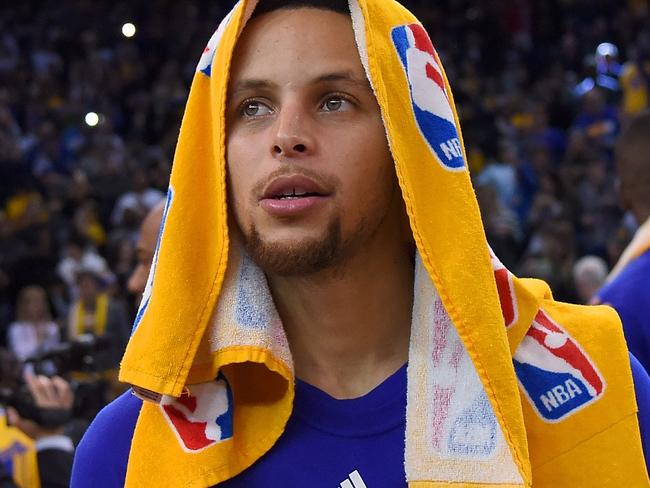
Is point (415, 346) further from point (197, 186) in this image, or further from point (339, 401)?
point (197, 186)

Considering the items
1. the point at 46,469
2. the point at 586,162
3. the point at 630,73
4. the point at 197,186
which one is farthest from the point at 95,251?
the point at 197,186

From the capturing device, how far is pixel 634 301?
2.89m

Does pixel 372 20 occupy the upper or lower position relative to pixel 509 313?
upper

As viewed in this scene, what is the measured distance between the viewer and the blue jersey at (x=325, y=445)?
1722mm

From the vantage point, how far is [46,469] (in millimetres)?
3662

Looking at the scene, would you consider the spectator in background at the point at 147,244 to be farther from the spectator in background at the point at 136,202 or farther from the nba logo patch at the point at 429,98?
the spectator in background at the point at 136,202

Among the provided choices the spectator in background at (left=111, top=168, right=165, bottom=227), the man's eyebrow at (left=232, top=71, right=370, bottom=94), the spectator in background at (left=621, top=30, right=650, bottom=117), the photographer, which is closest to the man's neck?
the man's eyebrow at (left=232, top=71, right=370, bottom=94)

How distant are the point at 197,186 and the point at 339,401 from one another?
401 millimetres

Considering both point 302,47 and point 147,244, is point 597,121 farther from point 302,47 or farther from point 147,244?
point 302,47

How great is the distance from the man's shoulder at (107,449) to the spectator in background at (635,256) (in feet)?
4.80

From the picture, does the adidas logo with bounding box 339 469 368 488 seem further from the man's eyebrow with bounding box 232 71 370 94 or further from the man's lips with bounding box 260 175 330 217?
the man's eyebrow with bounding box 232 71 370 94

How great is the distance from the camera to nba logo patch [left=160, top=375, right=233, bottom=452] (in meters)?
1.73

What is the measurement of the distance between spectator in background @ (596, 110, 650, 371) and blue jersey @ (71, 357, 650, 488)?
3.47 feet

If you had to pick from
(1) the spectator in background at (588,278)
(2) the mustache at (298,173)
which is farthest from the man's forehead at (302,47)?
(1) the spectator in background at (588,278)
